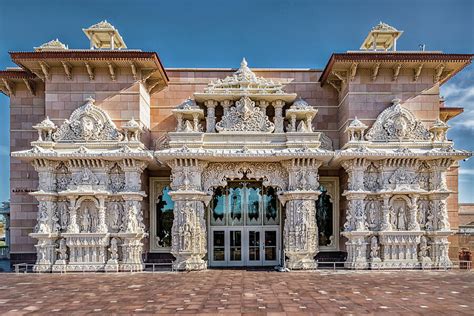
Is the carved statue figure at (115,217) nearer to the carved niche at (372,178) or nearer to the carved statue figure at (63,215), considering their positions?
the carved statue figure at (63,215)

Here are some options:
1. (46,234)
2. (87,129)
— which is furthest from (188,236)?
(87,129)

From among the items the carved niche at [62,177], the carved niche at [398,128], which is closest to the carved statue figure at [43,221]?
the carved niche at [62,177]

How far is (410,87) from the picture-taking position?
17969 millimetres

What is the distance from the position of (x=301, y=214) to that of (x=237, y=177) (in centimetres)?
312

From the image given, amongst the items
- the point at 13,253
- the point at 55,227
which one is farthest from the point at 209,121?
the point at 13,253

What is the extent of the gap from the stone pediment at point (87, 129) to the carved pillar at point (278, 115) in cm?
669

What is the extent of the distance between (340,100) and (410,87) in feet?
10.1

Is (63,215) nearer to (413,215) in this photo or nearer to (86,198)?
(86,198)

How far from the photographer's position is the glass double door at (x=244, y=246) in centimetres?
1856

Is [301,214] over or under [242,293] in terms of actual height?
over

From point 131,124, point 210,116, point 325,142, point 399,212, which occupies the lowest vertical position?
point 399,212

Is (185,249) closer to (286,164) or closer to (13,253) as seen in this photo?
(286,164)

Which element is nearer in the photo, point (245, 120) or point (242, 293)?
point (242, 293)

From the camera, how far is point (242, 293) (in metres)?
11.8
